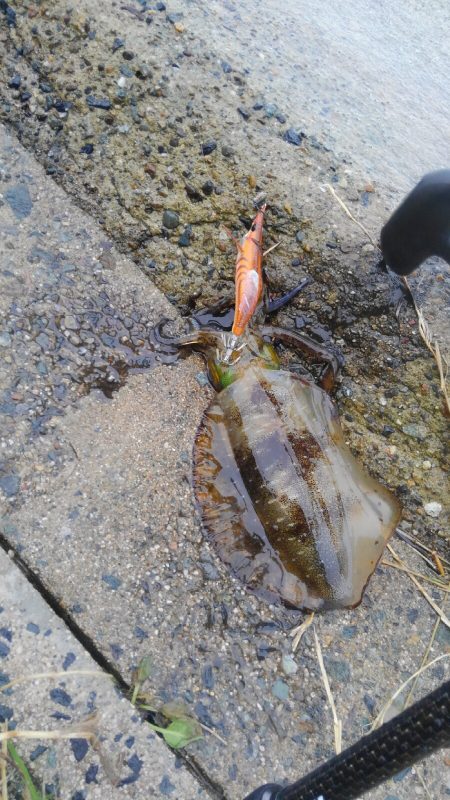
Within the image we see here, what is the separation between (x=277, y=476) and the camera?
2.76 metres

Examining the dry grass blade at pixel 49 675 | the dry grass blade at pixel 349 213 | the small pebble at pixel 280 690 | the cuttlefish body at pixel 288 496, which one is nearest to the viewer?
the dry grass blade at pixel 49 675

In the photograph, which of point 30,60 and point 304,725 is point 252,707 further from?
point 30,60

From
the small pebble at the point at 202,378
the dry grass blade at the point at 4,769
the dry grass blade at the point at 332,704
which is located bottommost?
the dry grass blade at the point at 4,769

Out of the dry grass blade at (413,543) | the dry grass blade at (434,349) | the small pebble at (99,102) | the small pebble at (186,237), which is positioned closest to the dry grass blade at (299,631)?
the dry grass blade at (413,543)

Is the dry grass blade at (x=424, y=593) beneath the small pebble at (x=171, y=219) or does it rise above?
beneath

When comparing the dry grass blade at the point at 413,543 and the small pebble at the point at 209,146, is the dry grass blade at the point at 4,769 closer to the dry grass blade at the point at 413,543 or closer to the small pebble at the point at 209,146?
the dry grass blade at the point at 413,543

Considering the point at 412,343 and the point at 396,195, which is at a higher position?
the point at 396,195

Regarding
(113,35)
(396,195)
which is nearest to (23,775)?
(396,195)

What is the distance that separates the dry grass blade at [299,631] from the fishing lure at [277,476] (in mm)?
39

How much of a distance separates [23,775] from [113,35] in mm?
2896

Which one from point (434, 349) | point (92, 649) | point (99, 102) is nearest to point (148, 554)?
point (92, 649)

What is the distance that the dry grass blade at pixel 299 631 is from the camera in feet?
8.25

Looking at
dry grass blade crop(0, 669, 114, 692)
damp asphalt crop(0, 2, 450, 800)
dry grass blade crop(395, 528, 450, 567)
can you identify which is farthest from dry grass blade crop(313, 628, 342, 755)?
dry grass blade crop(0, 669, 114, 692)

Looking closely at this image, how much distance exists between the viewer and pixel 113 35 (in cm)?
307
